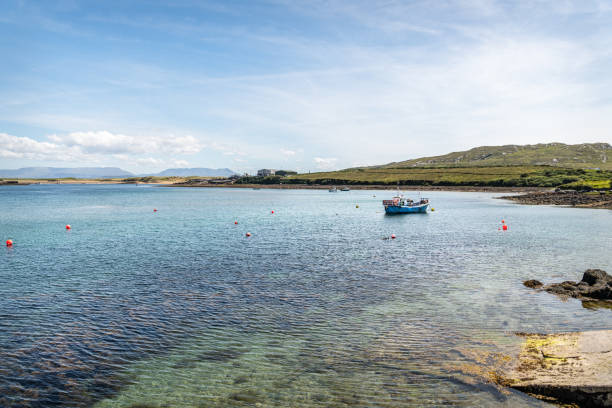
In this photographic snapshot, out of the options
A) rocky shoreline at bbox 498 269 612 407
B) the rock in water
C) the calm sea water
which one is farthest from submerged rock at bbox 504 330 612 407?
the rock in water

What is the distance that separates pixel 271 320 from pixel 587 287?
649 inches

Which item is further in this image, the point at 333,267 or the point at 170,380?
the point at 333,267

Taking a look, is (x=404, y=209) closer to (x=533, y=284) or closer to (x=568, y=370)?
(x=533, y=284)

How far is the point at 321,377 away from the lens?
12.5 metres

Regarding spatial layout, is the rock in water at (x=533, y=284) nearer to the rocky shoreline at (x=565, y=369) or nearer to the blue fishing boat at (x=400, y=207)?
the rocky shoreline at (x=565, y=369)

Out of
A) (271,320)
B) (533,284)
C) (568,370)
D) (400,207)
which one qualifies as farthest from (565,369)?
(400,207)

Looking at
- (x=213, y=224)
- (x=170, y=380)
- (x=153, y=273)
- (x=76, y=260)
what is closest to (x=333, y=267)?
(x=153, y=273)

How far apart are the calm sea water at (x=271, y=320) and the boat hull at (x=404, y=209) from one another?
119 ft

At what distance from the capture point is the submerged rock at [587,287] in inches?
782

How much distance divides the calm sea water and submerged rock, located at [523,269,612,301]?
112cm

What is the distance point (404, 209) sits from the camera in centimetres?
7369

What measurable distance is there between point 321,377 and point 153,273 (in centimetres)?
Answer: 1723

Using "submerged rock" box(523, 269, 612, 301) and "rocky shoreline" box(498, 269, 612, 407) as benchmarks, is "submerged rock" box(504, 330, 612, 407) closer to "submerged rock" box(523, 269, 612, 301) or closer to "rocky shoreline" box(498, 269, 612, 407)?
"rocky shoreline" box(498, 269, 612, 407)

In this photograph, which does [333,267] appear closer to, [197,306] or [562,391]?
[197,306]
